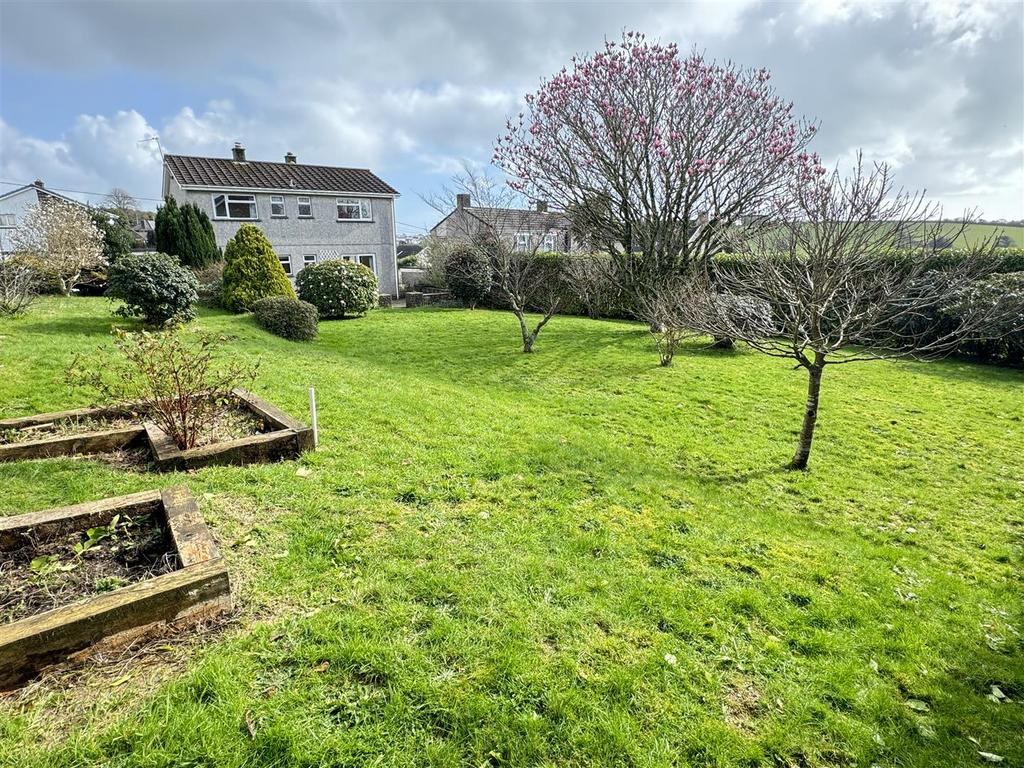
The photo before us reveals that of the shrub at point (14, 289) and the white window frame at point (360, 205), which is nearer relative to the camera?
the shrub at point (14, 289)

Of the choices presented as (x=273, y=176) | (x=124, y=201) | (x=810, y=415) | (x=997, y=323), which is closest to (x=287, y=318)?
(x=810, y=415)

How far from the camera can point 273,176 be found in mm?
23312

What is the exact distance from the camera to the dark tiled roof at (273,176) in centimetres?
2172

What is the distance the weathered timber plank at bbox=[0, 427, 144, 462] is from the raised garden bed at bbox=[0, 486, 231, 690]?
1655 mm

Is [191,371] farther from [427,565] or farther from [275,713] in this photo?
[275,713]

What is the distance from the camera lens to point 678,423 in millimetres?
7184

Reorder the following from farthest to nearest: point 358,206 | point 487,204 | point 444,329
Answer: point 358,206 < point 487,204 < point 444,329

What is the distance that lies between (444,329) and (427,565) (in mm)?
12359

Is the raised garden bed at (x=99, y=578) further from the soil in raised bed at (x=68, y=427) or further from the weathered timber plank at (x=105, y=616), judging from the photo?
the soil in raised bed at (x=68, y=427)

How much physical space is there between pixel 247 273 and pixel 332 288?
→ 2544 mm

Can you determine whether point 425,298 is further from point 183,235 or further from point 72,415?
point 72,415

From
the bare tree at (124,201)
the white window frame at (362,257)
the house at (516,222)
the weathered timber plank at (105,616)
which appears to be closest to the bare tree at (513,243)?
the house at (516,222)

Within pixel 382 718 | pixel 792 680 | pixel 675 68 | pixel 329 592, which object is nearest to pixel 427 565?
pixel 329 592

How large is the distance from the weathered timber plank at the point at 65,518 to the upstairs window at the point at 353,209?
23471 mm
